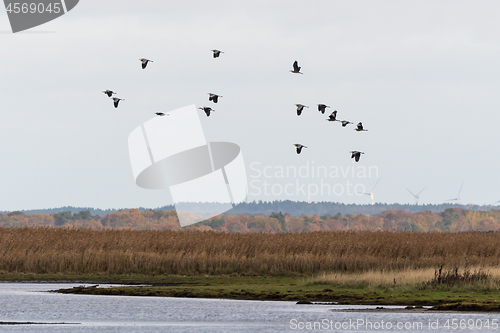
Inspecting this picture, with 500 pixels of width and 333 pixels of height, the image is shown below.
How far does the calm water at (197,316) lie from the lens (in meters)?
23.3

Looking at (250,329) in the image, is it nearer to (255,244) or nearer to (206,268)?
(206,268)

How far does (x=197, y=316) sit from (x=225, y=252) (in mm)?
22456

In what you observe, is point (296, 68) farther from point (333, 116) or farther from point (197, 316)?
point (197, 316)

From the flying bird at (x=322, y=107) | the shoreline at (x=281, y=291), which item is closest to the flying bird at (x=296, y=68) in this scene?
the flying bird at (x=322, y=107)

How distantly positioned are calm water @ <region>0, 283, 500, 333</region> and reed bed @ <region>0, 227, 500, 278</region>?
542 inches

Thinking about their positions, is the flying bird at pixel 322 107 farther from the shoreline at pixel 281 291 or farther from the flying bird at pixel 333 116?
the shoreline at pixel 281 291

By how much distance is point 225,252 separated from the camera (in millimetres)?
48656

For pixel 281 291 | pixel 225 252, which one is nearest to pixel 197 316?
pixel 281 291

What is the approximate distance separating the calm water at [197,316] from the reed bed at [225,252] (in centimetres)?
1377

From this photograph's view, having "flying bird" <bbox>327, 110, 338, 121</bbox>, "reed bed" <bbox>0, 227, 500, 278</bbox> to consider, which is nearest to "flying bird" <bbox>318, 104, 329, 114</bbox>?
"flying bird" <bbox>327, 110, 338, 121</bbox>

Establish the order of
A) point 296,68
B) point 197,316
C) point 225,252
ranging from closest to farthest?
point 197,316, point 296,68, point 225,252

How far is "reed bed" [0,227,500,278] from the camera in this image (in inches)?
1783

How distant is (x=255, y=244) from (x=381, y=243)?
26.1ft

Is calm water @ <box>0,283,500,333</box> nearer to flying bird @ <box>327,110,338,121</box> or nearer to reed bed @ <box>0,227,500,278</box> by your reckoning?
flying bird @ <box>327,110,338,121</box>
